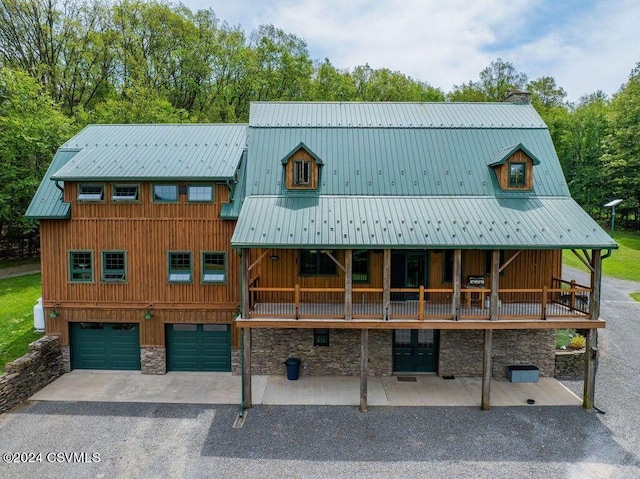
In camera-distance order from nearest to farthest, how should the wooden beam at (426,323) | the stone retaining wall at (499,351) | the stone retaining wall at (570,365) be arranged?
the wooden beam at (426,323)
the stone retaining wall at (499,351)
the stone retaining wall at (570,365)

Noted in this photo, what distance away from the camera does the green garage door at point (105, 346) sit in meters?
14.4

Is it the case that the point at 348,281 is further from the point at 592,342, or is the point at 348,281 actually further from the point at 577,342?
the point at 577,342

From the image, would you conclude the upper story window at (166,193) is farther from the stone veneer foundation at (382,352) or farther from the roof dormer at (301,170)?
the stone veneer foundation at (382,352)

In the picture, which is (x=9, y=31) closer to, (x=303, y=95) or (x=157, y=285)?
(x=303, y=95)

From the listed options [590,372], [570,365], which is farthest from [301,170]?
[570,365]

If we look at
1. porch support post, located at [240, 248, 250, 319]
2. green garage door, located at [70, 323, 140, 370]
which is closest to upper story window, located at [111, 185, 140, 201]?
green garage door, located at [70, 323, 140, 370]

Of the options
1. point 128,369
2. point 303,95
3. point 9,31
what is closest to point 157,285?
point 128,369

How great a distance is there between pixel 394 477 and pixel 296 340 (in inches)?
238

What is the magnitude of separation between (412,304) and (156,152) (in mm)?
11898

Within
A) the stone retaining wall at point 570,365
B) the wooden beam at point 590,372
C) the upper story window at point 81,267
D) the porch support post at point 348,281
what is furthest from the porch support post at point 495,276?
the upper story window at point 81,267

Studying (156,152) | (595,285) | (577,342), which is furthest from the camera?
(156,152)

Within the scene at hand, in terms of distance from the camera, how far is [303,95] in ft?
124

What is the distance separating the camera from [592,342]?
38.8 feet

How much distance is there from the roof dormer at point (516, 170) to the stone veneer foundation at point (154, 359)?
14676mm
